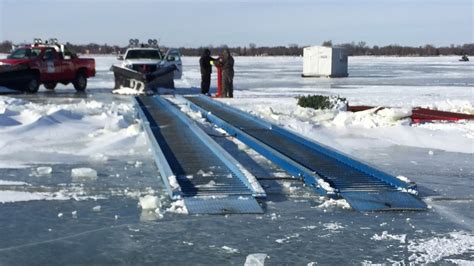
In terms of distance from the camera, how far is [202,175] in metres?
8.02

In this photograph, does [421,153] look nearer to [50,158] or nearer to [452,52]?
[50,158]

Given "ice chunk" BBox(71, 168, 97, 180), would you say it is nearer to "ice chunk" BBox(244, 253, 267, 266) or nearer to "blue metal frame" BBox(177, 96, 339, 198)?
"blue metal frame" BBox(177, 96, 339, 198)

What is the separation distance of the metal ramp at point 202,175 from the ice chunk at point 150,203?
0.78ft

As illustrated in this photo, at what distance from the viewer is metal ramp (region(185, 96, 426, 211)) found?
7.02 m

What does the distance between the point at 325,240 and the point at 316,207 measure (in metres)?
1.22

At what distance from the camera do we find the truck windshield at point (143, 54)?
90.3 feet

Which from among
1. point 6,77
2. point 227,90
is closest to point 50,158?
point 227,90

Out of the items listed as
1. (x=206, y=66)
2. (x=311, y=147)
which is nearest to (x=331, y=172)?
(x=311, y=147)

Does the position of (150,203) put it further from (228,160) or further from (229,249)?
(228,160)

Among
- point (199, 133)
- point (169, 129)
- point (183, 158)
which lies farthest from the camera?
point (169, 129)

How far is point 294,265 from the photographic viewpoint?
4859mm

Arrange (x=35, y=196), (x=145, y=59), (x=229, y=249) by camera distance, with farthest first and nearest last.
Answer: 1. (x=145, y=59)
2. (x=35, y=196)
3. (x=229, y=249)

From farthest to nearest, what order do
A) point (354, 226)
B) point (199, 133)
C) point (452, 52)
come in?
1. point (452, 52)
2. point (199, 133)
3. point (354, 226)

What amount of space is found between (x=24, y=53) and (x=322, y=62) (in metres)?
20.4
